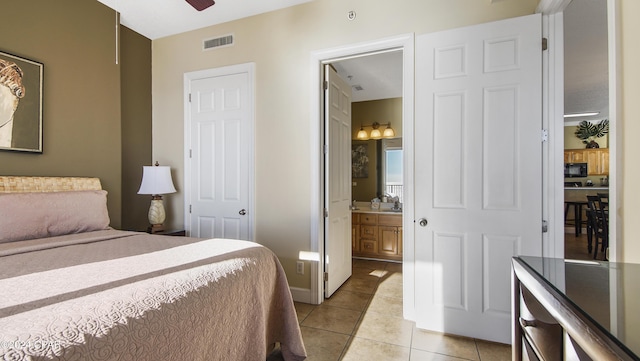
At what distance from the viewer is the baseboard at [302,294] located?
2.91 meters

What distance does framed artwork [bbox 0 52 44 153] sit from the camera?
2221 mm

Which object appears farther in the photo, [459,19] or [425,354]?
[459,19]

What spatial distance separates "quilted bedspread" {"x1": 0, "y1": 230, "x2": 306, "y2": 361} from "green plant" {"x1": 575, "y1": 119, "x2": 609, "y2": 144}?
10.1 m

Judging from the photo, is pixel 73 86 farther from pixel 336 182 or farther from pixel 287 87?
pixel 336 182

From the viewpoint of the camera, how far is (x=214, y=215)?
10.8 feet

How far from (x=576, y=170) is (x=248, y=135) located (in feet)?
30.4

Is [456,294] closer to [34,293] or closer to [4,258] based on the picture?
[34,293]

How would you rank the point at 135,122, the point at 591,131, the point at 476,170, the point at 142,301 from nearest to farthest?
the point at 142,301
the point at 476,170
the point at 135,122
the point at 591,131

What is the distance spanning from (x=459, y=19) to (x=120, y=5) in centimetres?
320

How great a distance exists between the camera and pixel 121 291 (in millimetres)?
1047

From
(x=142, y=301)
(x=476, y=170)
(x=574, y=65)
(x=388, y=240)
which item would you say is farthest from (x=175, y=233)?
(x=574, y=65)

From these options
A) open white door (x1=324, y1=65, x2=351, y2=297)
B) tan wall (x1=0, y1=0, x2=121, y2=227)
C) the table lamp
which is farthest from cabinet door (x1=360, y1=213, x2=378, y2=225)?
tan wall (x1=0, y1=0, x2=121, y2=227)

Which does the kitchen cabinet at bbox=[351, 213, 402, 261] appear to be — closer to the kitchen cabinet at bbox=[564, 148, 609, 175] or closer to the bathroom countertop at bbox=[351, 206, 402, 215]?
the bathroom countertop at bbox=[351, 206, 402, 215]

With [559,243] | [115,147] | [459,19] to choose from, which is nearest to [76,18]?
[115,147]
